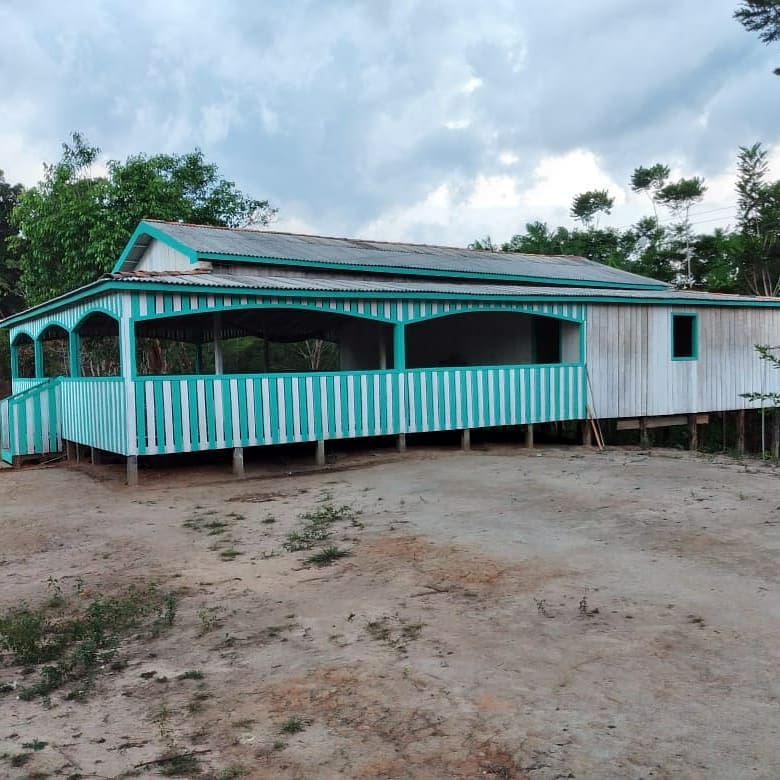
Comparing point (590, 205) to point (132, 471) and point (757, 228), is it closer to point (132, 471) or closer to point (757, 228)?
point (757, 228)

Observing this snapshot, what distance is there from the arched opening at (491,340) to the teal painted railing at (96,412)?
7580mm

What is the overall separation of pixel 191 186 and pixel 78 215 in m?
3.73

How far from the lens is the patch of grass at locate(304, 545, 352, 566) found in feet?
20.5

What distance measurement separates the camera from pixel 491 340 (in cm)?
1747

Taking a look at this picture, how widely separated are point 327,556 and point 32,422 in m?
10.2

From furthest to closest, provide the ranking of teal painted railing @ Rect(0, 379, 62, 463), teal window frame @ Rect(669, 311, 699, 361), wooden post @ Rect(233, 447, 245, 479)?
teal window frame @ Rect(669, 311, 699, 361) → teal painted railing @ Rect(0, 379, 62, 463) → wooden post @ Rect(233, 447, 245, 479)

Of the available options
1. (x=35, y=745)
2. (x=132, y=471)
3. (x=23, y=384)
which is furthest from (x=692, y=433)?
(x=35, y=745)

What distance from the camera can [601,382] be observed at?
15062 mm

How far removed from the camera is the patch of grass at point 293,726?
130 inches

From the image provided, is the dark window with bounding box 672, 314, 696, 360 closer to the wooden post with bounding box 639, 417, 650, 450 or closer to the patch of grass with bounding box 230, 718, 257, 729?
the wooden post with bounding box 639, 417, 650, 450

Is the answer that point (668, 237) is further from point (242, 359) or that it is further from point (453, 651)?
point (453, 651)

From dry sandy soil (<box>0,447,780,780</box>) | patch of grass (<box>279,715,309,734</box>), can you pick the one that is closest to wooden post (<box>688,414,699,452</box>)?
dry sandy soil (<box>0,447,780,780</box>)

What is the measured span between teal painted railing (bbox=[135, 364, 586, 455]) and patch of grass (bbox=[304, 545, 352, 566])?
4.84 m

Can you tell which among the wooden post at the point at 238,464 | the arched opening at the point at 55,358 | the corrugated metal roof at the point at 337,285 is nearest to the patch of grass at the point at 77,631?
the wooden post at the point at 238,464
